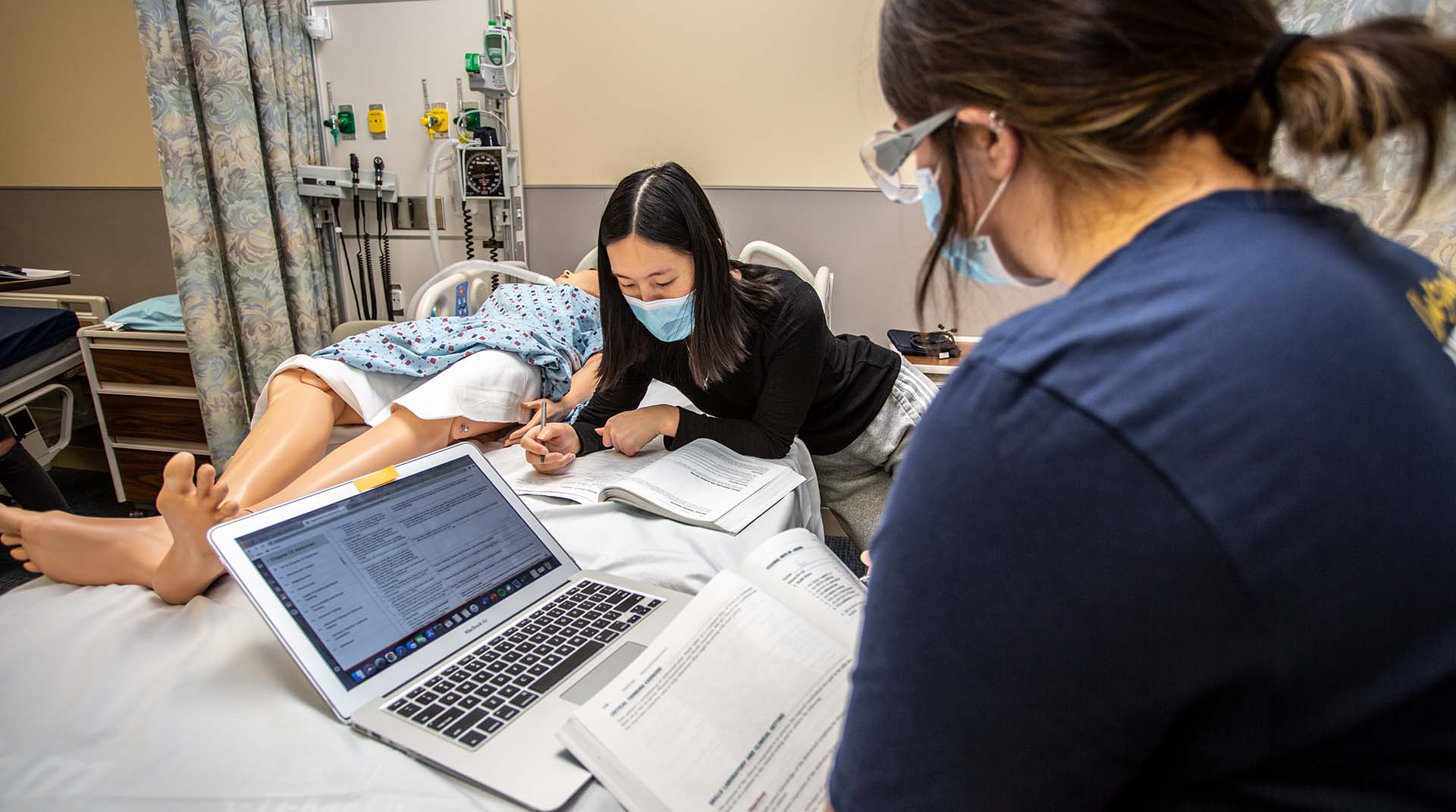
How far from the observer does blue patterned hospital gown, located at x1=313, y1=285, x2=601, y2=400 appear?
1659mm

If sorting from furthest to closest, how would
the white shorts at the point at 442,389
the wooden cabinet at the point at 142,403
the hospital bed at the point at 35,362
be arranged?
the wooden cabinet at the point at 142,403, the hospital bed at the point at 35,362, the white shorts at the point at 442,389

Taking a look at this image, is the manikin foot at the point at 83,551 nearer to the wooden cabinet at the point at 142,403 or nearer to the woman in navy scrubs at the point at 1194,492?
the woman in navy scrubs at the point at 1194,492

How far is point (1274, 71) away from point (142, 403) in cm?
307

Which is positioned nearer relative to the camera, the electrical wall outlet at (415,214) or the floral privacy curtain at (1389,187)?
the floral privacy curtain at (1389,187)

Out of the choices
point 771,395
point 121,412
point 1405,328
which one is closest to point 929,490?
point 1405,328

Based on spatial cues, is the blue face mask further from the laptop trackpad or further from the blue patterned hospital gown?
the laptop trackpad

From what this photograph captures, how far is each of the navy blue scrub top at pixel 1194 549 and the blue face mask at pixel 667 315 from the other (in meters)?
1.03

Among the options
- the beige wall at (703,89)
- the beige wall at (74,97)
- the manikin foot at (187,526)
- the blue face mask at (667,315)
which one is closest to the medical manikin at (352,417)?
the manikin foot at (187,526)

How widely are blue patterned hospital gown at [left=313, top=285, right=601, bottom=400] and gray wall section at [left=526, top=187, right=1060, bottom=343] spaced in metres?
0.79

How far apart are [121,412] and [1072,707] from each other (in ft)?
10.0

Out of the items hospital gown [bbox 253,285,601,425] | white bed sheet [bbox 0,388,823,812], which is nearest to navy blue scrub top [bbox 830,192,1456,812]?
white bed sheet [bbox 0,388,823,812]

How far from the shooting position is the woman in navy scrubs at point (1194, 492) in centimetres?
31

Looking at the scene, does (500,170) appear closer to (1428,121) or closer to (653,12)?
(653,12)

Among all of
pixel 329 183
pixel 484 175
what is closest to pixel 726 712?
pixel 484 175
